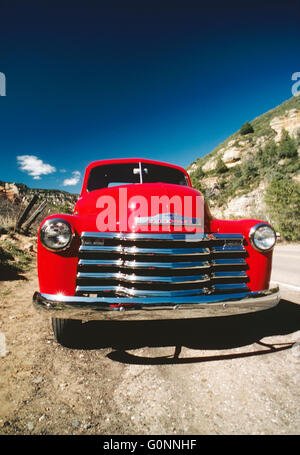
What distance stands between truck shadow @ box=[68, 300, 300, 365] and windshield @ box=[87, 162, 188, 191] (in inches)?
78.6

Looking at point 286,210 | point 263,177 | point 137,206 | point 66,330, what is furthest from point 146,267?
point 263,177

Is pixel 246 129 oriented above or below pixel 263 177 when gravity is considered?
above

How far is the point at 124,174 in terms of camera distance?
136 inches

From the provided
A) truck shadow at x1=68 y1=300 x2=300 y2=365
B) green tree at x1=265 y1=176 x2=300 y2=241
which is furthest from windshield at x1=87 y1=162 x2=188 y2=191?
green tree at x1=265 y1=176 x2=300 y2=241

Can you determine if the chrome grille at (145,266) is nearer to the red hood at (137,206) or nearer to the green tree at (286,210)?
the red hood at (137,206)

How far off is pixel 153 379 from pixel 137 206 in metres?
1.47

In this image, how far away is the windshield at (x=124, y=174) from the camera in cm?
331

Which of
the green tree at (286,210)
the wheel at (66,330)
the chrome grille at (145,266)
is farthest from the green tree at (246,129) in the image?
the wheel at (66,330)

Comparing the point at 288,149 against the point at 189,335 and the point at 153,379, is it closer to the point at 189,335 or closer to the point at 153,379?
the point at 189,335

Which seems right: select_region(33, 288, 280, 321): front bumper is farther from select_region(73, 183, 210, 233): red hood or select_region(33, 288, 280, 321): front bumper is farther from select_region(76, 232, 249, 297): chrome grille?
select_region(73, 183, 210, 233): red hood

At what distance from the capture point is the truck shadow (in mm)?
1942

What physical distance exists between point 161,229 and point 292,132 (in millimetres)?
42256

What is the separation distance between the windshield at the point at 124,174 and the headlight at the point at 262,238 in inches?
65.7
